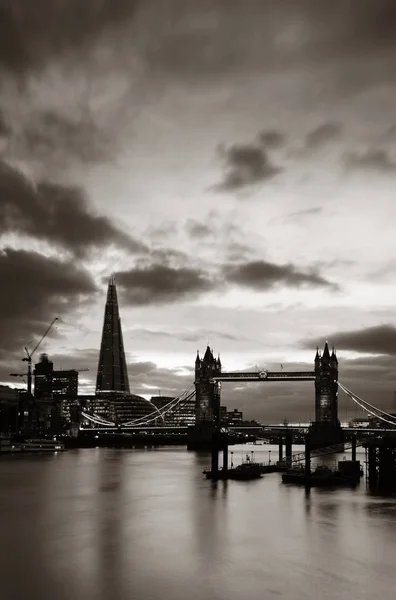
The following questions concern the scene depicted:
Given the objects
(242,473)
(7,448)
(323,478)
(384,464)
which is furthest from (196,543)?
(7,448)

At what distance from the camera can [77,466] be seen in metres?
103

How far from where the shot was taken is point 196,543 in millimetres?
41281

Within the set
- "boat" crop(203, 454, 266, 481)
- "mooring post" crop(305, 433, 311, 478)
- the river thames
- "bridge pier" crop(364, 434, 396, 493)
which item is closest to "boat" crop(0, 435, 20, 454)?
"boat" crop(203, 454, 266, 481)

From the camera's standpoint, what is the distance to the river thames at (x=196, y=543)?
30.9 metres

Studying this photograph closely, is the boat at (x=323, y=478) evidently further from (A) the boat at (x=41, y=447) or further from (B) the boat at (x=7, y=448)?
(A) the boat at (x=41, y=447)

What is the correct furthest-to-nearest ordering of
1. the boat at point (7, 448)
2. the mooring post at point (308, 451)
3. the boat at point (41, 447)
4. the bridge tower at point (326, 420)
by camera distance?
1. the bridge tower at point (326, 420)
2. the boat at point (41, 447)
3. the boat at point (7, 448)
4. the mooring post at point (308, 451)

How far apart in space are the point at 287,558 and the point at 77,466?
71.0m

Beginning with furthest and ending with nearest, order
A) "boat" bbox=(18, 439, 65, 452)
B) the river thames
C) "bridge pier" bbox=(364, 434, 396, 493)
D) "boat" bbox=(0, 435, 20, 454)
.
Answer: "boat" bbox=(18, 439, 65, 452)
"boat" bbox=(0, 435, 20, 454)
"bridge pier" bbox=(364, 434, 396, 493)
the river thames

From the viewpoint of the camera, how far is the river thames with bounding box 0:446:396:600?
30859mm

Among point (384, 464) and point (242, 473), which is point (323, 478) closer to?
point (384, 464)

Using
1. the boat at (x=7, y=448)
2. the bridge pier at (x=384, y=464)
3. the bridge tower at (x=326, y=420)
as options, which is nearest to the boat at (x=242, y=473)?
the bridge pier at (x=384, y=464)

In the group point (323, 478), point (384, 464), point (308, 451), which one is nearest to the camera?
point (308, 451)

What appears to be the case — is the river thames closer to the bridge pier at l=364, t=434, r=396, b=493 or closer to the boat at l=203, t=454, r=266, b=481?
the bridge pier at l=364, t=434, r=396, b=493

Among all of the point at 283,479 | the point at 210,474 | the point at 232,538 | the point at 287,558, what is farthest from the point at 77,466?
the point at 287,558
